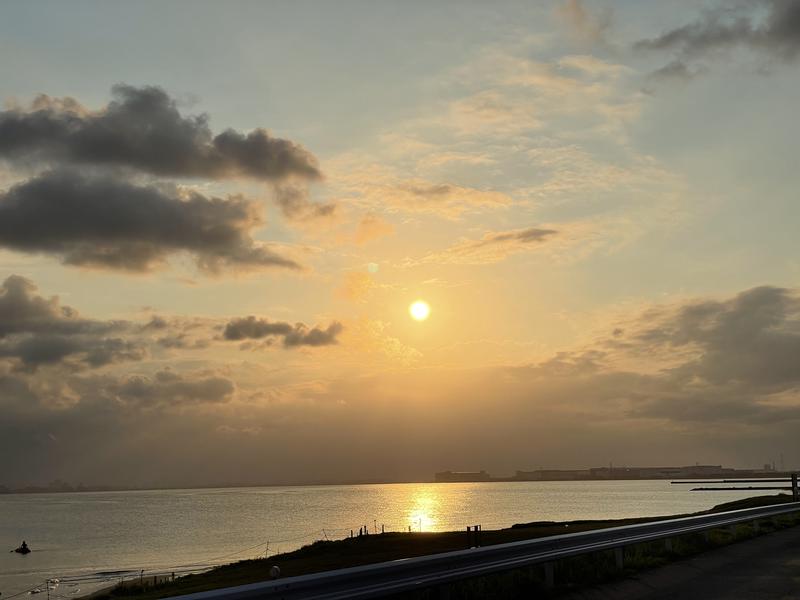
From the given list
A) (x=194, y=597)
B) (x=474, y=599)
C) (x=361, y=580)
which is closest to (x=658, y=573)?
(x=474, y=599)

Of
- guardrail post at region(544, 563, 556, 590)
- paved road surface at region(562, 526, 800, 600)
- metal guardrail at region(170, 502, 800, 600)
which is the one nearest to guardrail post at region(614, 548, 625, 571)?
metal guardrail at region(170, 502, 800, 600)

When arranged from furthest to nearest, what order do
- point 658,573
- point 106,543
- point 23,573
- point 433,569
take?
point 106,543 → point 23,573 → point 658,573 → point 433,569

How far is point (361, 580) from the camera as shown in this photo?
36.7 feet

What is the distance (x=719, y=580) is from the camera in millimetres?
15992

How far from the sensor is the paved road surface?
14.1 metres

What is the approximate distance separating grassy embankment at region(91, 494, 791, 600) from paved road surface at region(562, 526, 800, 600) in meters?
0.68

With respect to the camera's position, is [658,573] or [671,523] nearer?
[658,573]

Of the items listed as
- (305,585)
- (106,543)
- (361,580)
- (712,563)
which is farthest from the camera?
(106,543)

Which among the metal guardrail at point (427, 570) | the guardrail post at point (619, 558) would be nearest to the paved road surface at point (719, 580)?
the guardrail post at point (619, 558)

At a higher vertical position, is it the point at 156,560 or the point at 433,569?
the point at 433,569

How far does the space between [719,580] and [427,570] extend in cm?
698

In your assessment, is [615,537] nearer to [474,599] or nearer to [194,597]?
[474,599]

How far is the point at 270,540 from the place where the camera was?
112 meters

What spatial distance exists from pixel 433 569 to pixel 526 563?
2528mm
